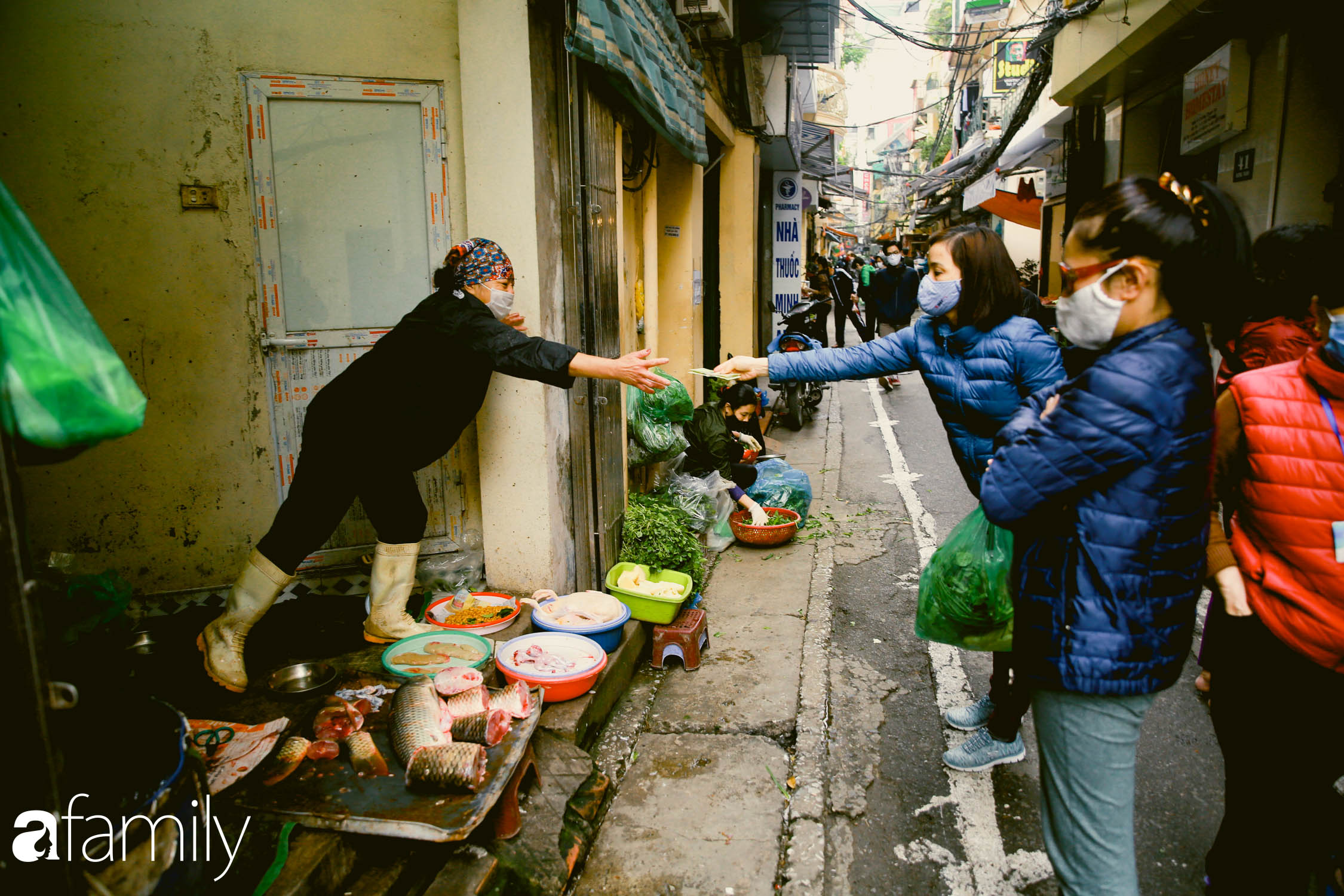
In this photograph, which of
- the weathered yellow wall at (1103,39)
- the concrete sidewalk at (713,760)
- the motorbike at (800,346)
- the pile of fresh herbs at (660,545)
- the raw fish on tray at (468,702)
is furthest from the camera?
the motorbike at (800,346)

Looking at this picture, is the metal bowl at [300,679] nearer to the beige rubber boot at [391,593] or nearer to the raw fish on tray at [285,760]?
the beige rubber boot at [391,593]

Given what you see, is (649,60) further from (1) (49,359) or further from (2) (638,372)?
(1) (49,359)

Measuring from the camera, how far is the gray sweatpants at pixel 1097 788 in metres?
2.08

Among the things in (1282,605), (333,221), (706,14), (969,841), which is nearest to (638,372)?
(333,221)

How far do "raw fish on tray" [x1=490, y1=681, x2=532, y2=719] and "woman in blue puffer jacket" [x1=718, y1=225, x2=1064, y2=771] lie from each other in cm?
193

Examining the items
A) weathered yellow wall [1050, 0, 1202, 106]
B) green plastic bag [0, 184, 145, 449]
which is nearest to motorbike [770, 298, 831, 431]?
weathered yellow wall [1050, 0, 1202, 106]

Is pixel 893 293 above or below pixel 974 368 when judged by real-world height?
above

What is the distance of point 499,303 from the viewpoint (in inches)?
158

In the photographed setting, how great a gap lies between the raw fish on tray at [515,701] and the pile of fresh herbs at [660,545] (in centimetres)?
197

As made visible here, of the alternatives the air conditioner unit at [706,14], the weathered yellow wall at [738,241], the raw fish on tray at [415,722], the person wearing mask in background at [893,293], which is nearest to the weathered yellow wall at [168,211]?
the raw fish on tray at [415,722]

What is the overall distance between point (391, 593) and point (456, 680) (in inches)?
34.2

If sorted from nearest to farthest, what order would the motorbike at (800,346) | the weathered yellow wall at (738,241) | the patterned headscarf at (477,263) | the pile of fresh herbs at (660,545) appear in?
the patterned headscarf at (477,263)
the pile of fresh herbs at (660,545)
the motorbike at (800,346)
the weathered yellow wall at (738,241)

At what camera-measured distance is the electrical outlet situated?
4297 millimetres

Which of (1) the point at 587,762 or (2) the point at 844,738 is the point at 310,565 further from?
(2) the point at 844,738
